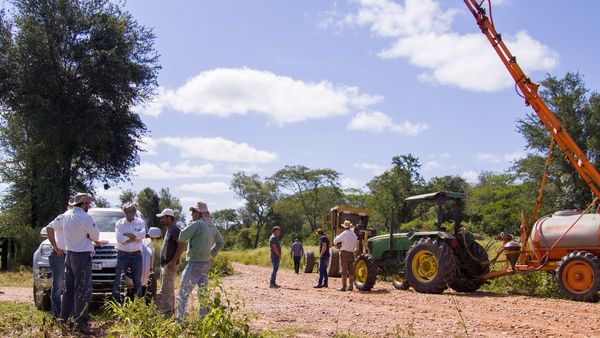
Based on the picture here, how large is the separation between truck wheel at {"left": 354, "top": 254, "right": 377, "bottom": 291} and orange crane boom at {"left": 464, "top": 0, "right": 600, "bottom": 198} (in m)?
4.90

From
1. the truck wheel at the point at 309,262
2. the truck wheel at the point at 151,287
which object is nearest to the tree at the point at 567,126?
the truck wheel at the point at 309,262

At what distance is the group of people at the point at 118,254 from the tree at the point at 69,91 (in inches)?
630

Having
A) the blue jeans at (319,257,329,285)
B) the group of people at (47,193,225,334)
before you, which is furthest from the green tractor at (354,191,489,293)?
the group of people at (47,193,225,334)

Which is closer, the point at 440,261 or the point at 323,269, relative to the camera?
the point at 440,261

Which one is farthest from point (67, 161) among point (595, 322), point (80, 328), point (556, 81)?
point (556, 81)

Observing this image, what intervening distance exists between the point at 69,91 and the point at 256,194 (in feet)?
176

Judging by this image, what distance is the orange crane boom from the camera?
41.3 feet

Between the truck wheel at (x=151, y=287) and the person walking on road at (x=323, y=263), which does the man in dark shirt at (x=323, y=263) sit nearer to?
the person walking on road at (x=323, y=263)

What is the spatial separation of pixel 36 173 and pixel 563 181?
26456 millimetres

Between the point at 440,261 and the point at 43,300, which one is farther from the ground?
the point at 440,261

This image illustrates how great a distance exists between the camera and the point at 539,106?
13.3 metres

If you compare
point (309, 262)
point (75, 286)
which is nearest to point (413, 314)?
point (75, 286)

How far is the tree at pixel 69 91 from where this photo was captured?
2345 centimetres

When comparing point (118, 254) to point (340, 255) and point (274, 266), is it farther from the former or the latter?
point (274, 266)
